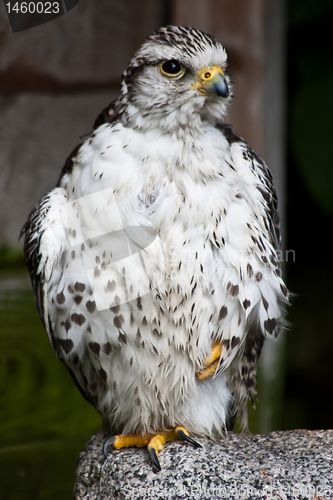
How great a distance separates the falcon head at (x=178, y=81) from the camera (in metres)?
2.02

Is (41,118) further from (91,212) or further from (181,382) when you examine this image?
(181,382)

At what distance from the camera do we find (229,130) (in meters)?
2.42

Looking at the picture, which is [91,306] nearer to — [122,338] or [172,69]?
[122,338]

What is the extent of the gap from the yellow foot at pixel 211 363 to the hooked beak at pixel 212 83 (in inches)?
37.1

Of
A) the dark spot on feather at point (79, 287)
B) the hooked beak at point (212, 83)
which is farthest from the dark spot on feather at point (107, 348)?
the hooked beak at point (212, 83)

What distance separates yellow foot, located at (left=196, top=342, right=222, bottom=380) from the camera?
225 centimetres

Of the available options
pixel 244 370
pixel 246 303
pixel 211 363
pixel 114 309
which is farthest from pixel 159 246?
pixel 244 370

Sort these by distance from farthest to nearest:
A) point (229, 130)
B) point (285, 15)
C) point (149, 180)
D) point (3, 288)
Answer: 1. point (285, 15)
2. point (3, 288)
3. point (229, 130)
4. point (149, 180)

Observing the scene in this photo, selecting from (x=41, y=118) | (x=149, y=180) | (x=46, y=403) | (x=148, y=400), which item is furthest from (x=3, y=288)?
(x=149, y=180)

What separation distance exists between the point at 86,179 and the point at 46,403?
76.0 inches

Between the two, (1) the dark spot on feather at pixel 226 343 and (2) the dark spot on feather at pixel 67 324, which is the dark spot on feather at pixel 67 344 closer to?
(2) the dark spot on feather at pixel 67 324

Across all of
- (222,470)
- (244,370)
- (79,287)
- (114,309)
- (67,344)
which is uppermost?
(79,287)

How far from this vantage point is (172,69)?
80.4 inches

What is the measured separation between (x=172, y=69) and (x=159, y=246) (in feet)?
2.05
